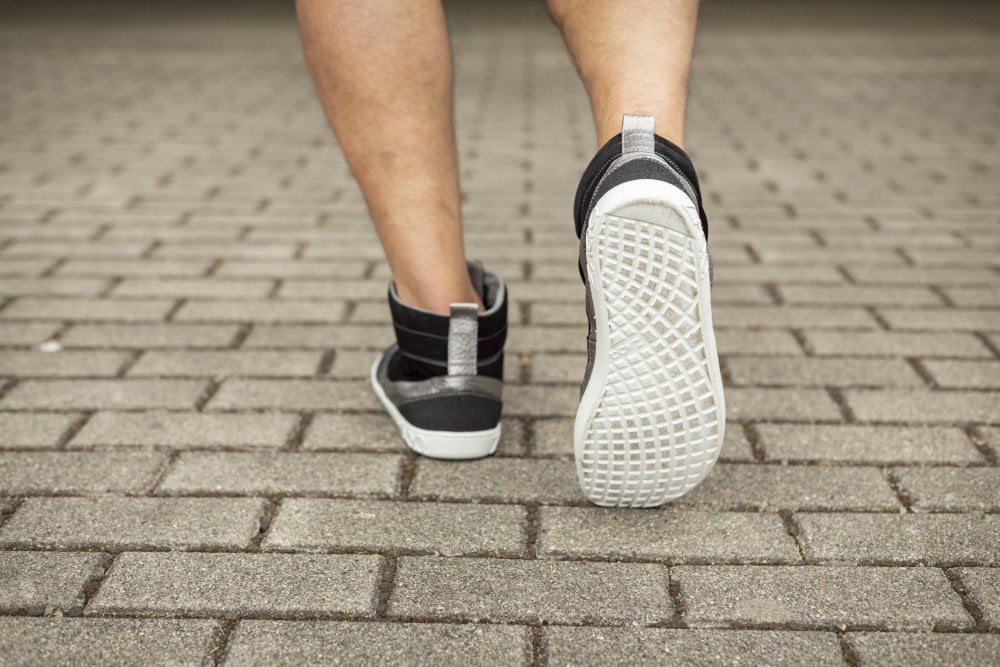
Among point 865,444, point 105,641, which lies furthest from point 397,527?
point 865,444

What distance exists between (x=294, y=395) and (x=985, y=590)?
129 centimetres

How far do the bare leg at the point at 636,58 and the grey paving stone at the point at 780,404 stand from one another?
689mm

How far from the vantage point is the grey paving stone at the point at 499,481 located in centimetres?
166

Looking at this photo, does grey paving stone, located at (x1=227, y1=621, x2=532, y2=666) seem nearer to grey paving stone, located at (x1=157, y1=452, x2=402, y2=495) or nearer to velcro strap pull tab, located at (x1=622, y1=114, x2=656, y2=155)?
grey paving stone, located at (x1=157, y1=452, x2=402, y2=495)

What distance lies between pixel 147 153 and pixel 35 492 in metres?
2.93

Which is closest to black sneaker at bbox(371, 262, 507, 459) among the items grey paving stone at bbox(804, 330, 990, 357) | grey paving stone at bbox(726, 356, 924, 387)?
grey paving stone at bbox(726, 356, 924, 387)

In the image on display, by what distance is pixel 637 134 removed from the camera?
1.44 meters

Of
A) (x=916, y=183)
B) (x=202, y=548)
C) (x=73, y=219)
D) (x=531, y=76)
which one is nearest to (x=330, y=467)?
(x=202, y=548)

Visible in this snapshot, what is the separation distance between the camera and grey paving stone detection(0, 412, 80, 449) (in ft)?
6.01

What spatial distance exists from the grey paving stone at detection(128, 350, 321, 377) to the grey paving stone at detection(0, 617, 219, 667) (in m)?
0.87

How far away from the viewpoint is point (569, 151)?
4418 millimetres

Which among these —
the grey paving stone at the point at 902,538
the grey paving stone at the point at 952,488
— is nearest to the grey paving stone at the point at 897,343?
the grey paving stone at the point at 952,488

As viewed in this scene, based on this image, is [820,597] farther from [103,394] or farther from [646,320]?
[103,394]

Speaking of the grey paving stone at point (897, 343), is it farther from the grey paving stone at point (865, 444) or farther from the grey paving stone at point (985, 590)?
the grey paving stone at point (985, 590)
